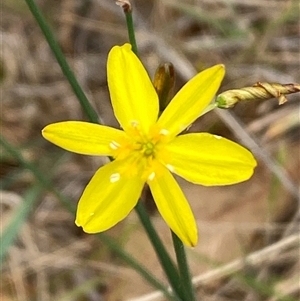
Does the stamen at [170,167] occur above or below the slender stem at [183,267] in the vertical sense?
above

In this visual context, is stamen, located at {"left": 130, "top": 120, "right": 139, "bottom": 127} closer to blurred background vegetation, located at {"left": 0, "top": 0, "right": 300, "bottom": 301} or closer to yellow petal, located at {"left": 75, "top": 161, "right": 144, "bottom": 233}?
yellow petal, located at {"left": 75, "top": 161, "right": 144, "bottom": 233}

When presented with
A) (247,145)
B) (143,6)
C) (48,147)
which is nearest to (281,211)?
(247,145)

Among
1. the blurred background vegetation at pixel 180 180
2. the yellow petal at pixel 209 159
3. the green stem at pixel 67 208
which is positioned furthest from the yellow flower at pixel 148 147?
the blurred background vegetation at pixel 180 180

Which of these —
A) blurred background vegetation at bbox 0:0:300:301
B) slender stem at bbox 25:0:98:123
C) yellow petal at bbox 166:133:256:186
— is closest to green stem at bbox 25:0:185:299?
slender stem at bbox 25:0:98:123

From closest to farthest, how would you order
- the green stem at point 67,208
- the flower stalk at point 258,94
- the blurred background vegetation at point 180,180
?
the flower stalk at point 258,94 → the green stem at point 67,208 → the blurred background vegetation at point 180,180

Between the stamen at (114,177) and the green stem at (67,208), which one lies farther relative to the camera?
the green stem at (67,208)

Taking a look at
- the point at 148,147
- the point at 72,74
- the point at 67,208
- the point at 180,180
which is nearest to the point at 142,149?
the point at 148,147

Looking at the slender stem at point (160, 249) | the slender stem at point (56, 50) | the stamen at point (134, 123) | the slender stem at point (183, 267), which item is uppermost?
the slender stem at point (56, 50)

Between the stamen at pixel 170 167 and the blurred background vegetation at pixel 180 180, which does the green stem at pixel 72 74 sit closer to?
the stamen at pixel 170 167

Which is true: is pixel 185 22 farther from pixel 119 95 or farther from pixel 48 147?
pixel 119 95
